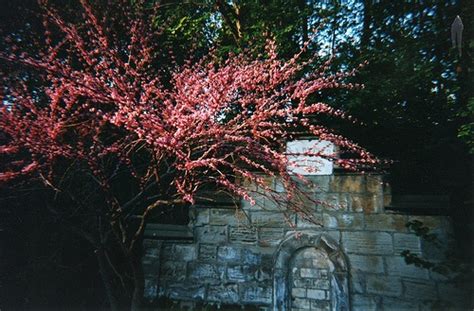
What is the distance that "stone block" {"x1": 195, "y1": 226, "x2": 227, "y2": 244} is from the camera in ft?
14.8

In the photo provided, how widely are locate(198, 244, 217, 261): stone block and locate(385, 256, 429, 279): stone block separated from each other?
2.18 metres

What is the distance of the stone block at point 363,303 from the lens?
3.83 m

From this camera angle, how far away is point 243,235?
4.43 meters

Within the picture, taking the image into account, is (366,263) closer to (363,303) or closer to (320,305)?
(363,303)

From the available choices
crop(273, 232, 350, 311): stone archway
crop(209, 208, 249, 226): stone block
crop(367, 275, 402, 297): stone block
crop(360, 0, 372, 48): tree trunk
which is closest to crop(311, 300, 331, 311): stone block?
crop(273, 232, 350, 311): stone archway

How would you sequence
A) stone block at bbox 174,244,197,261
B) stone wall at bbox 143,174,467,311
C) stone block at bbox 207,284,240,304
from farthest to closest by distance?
stone block at bbox 174,244,197,261 < stone block at bbox 207,284,240,304 < stone wall at bbox 143,174,467,311

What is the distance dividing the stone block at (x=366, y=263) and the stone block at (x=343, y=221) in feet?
1.19

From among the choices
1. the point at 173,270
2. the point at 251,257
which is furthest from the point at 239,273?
the point at 173,270

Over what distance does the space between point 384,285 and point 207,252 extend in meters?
2.26

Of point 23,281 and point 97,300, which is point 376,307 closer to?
point 97,300

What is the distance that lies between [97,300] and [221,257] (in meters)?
2.02

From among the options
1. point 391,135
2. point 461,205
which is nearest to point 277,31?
point 391,135

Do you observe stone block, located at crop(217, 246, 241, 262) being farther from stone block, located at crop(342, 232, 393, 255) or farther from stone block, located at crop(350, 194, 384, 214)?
stone block, located at crop(350, 194, 384, 214)

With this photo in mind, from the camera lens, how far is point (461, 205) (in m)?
3.49
